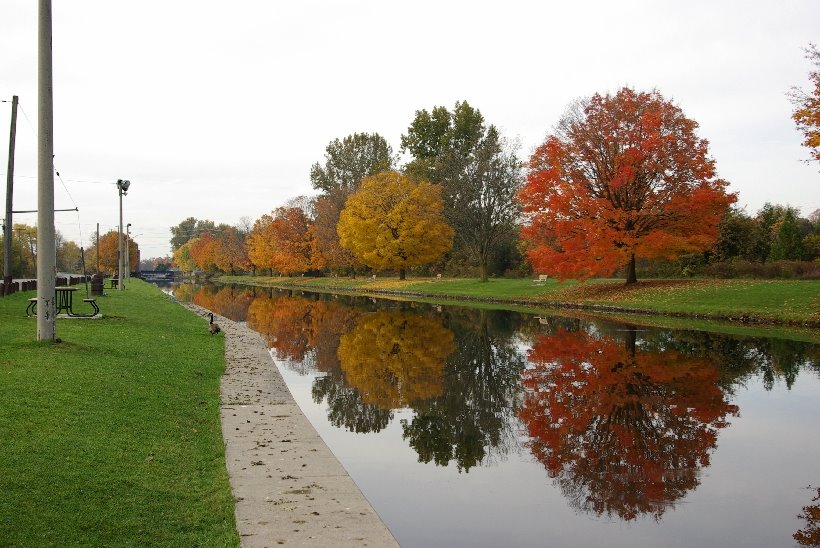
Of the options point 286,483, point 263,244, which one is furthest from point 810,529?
point 263,244

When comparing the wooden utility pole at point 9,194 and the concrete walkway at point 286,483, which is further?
the wooden utility pole at point 9,194

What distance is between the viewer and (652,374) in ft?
48.2

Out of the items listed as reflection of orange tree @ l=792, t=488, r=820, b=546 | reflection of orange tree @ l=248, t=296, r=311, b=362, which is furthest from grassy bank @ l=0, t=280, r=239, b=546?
reflection of orange tree @ l=248, t=296, r=311, b=362

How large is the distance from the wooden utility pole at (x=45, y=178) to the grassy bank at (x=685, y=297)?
24881 millimetres

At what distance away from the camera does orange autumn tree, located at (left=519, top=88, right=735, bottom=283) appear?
111 feet

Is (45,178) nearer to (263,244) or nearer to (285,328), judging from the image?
(285,328)

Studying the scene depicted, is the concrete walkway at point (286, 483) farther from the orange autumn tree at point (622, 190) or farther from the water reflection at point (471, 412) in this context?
the orange autumn tree at point (622, 190)

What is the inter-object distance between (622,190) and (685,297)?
694cm

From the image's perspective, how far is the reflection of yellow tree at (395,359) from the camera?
13.3 meters

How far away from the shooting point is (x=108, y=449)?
7.51 m

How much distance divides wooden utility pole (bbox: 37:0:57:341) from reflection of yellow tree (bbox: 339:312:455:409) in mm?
6492

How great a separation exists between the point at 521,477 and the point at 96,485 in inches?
186

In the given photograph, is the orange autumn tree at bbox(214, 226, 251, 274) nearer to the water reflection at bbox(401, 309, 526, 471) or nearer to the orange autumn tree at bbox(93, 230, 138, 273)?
the orange autumn tree at bbox(93, 230, 138, 273)

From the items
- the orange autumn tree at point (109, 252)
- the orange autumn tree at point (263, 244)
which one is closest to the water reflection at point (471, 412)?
the orange autumn tree at point (263, 244)
